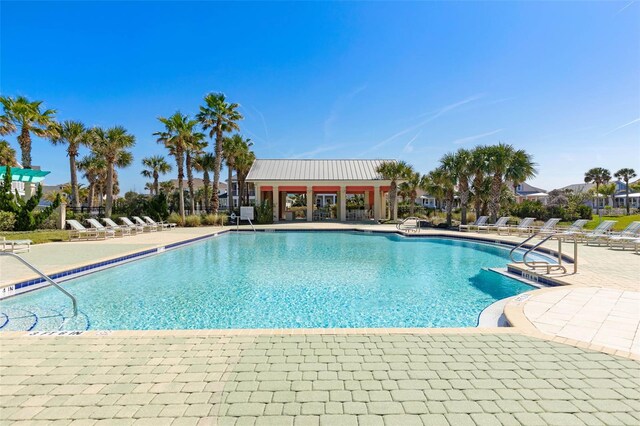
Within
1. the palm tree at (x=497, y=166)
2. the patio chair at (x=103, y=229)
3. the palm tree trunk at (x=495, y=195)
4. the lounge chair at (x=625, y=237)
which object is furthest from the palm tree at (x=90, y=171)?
the lounge chair at (x=625, y=237)

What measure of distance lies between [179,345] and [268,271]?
238 inches

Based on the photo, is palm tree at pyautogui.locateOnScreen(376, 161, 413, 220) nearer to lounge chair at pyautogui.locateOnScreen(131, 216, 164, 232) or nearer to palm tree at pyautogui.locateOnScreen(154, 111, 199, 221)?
palm tree at pyautogui.locateOnScreen(154, 111, 199, 221)

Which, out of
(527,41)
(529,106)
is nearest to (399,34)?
(527,41)

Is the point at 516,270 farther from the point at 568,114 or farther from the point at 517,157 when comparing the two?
the point at 517,157

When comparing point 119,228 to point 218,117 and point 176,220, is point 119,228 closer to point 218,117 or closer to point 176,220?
point 176,220

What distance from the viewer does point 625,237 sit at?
11.8 meters

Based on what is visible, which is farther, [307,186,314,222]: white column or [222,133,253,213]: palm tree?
[222,133,253,213]: palm tree

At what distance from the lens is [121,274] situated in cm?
916

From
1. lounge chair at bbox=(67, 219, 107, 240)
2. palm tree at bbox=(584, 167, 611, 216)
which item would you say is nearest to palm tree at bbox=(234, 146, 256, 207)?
lounge chair at bbox=(67, 219, 107, 240)

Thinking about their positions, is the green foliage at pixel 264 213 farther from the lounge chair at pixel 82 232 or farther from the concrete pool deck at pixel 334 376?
the concrete pool deck at pixel 334 376

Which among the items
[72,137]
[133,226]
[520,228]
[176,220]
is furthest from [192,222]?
[520,228]

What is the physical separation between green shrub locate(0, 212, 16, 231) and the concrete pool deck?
17209 millimetres

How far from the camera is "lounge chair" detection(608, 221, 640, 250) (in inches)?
452

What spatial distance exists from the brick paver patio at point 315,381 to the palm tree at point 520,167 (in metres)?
20.2
